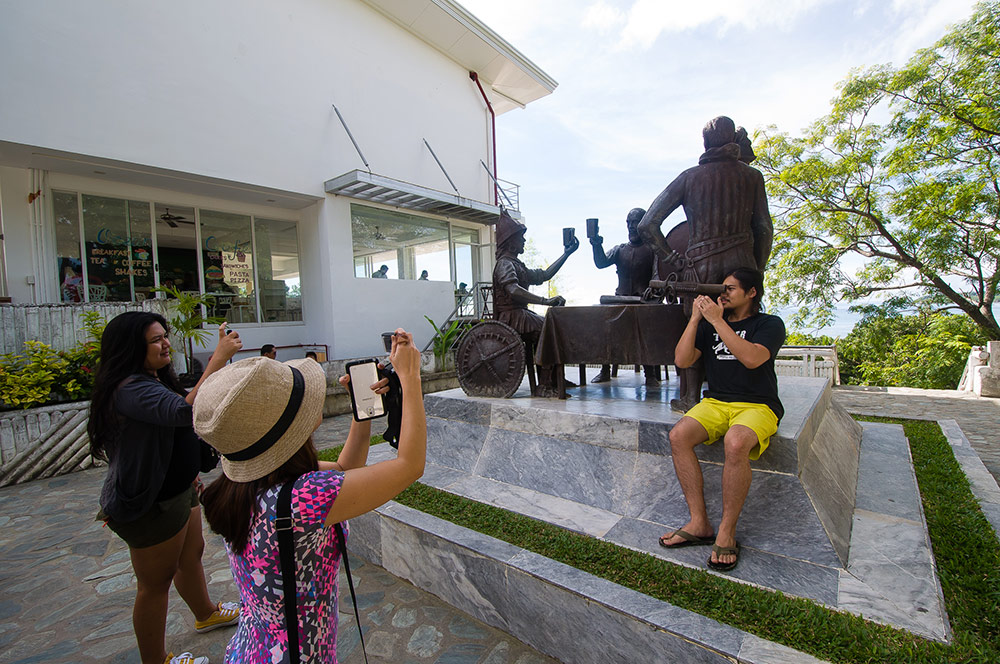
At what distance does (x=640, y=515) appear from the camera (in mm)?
3107

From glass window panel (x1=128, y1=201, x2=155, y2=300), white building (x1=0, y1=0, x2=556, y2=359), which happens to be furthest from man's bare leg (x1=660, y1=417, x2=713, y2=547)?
glass window panel (x1=128, y1=201, x2=155, y2=300)

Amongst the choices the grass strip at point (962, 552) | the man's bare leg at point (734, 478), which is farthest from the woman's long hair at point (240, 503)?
the grass strip at point (962, 552)

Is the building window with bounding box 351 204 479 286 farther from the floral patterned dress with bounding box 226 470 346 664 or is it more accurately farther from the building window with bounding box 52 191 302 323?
the floral patterned dress with bounding box 226 470 346 664

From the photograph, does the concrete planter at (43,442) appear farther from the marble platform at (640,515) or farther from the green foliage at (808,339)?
the green foliage at (808,339)

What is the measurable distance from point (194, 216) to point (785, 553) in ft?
33.8

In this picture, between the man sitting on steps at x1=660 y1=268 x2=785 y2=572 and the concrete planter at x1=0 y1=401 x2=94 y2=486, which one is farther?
the concrete planter at x1=0 y1=401 x2=94 y2=486

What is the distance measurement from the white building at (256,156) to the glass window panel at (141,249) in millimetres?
25

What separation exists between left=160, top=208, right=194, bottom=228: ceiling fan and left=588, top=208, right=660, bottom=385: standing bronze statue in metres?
7.96

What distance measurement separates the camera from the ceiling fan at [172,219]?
8.72 metres

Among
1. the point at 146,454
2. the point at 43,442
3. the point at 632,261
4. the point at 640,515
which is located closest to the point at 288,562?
the point at 146,454

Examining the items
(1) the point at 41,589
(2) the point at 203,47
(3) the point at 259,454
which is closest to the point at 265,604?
(3) the point at 259,454

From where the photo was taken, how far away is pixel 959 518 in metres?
2.94

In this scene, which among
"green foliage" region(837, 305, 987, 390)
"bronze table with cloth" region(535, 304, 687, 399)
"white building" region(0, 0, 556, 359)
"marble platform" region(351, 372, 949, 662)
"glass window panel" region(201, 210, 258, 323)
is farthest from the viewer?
"green foliage" region(837, 305, 987, 390)

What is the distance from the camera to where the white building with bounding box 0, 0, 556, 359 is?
6.81m
